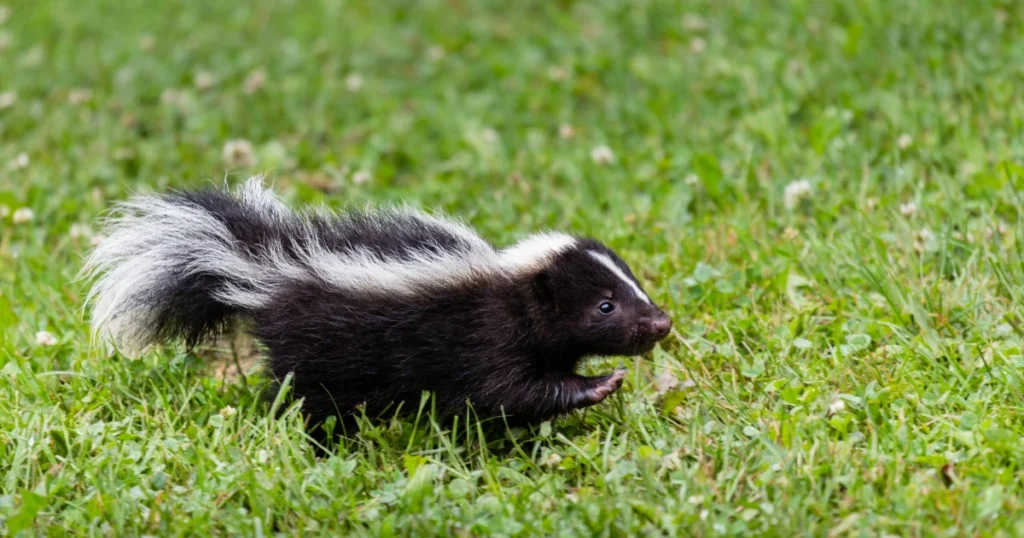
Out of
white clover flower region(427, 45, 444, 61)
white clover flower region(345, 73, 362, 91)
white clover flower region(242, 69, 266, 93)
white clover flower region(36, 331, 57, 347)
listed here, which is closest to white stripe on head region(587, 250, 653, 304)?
white clover flower region(36, 331, 57, 347)

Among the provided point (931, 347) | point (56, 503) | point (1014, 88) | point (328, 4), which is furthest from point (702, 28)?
point (56, 503)

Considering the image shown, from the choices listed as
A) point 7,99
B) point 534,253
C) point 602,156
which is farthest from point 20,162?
point 534,253

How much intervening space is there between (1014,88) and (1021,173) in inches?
58.3

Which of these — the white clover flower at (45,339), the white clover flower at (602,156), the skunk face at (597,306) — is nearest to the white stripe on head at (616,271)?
the skunk face at (597,306)

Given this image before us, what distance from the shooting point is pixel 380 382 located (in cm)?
487

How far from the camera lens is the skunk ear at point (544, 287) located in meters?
4.92

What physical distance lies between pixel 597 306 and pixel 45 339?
8.69 ft

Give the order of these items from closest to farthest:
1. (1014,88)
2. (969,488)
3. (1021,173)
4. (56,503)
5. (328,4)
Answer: (969,488) < (56,503) < (1021,173) < (1014,88) < (328,4)

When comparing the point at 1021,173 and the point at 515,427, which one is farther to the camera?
the point at 1021,173

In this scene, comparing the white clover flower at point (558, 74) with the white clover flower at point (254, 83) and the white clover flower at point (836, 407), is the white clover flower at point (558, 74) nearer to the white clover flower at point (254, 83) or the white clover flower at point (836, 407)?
the white clover flower at point (254, 83)

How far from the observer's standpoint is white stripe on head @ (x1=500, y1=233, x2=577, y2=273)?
498cm

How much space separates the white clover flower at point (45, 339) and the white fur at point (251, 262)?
40cm

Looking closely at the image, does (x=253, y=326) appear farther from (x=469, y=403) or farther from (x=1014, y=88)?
(x=1014, y=88)

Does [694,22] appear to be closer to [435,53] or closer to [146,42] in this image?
[435,53]
